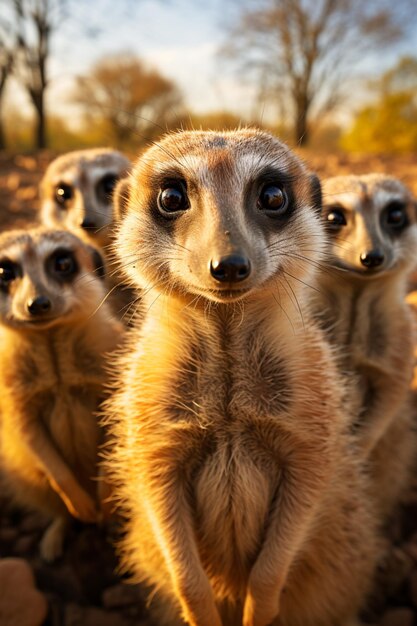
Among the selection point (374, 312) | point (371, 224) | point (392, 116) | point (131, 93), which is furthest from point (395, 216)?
point (131, 93)

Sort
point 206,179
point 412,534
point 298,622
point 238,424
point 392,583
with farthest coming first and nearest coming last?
point 412,534, point 392,583, point 298,622, point 238,424, point 206,179

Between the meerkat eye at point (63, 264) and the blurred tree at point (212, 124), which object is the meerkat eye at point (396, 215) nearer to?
the blurred tree at point (212, 124)

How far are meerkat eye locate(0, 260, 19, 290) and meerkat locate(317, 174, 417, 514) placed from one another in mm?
1446

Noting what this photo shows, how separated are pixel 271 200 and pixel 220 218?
240 mm

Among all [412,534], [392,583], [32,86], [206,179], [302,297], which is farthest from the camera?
[32,86]

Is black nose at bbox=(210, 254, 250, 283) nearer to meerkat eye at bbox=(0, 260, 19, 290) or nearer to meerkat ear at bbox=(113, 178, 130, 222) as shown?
meerkat ear at bbox=(113, 178, 130, 222)

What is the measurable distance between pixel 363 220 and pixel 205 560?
5.46 ft

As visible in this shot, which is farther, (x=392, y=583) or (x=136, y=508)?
(x=392, y=583)

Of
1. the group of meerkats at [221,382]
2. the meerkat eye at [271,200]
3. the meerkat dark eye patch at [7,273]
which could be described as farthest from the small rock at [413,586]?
the meerkat dark eye patch at [7,273]

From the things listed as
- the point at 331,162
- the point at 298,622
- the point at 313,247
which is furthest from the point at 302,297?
the point at 331,162

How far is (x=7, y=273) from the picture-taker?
2631 millimetres

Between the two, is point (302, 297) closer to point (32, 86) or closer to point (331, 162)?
point (331, 162)

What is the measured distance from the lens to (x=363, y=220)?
2.68 m

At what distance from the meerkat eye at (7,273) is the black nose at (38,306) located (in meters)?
0.34
